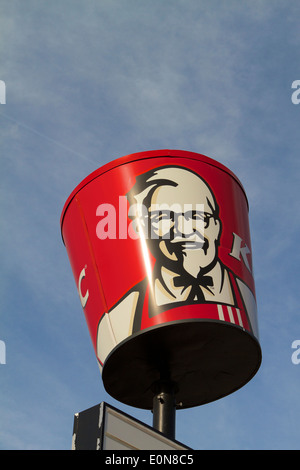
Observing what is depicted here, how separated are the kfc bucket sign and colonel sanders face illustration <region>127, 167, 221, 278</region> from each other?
0.01m

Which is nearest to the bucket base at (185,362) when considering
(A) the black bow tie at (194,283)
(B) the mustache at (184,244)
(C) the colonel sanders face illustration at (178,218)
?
(A) the black bow tie at (194,283)

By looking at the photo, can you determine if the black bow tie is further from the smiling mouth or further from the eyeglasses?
the eyeglasses

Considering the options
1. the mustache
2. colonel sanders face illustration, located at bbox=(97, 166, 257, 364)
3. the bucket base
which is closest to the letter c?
colonel sanders face illustration, located at bbox=(97, 166, 257, 364)

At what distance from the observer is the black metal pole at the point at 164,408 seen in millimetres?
9164

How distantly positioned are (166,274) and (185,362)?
1.41 meters

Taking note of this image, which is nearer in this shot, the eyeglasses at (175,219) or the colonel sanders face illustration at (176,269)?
the colonel sanders face illustration at (176,269)

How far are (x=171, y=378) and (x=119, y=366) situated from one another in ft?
2.98

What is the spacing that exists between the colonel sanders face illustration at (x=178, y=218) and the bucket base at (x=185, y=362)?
86 centimetres

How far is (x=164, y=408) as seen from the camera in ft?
30.8

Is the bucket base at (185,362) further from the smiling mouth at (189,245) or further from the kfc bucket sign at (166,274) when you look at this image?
the smiling mouth at (189,245)

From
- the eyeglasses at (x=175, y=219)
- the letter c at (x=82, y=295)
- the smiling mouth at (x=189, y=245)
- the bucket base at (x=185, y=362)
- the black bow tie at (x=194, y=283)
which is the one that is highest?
the eyeglasses at (x=175, y=219)

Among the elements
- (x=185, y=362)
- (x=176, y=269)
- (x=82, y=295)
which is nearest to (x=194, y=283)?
(x=176, y=269)
